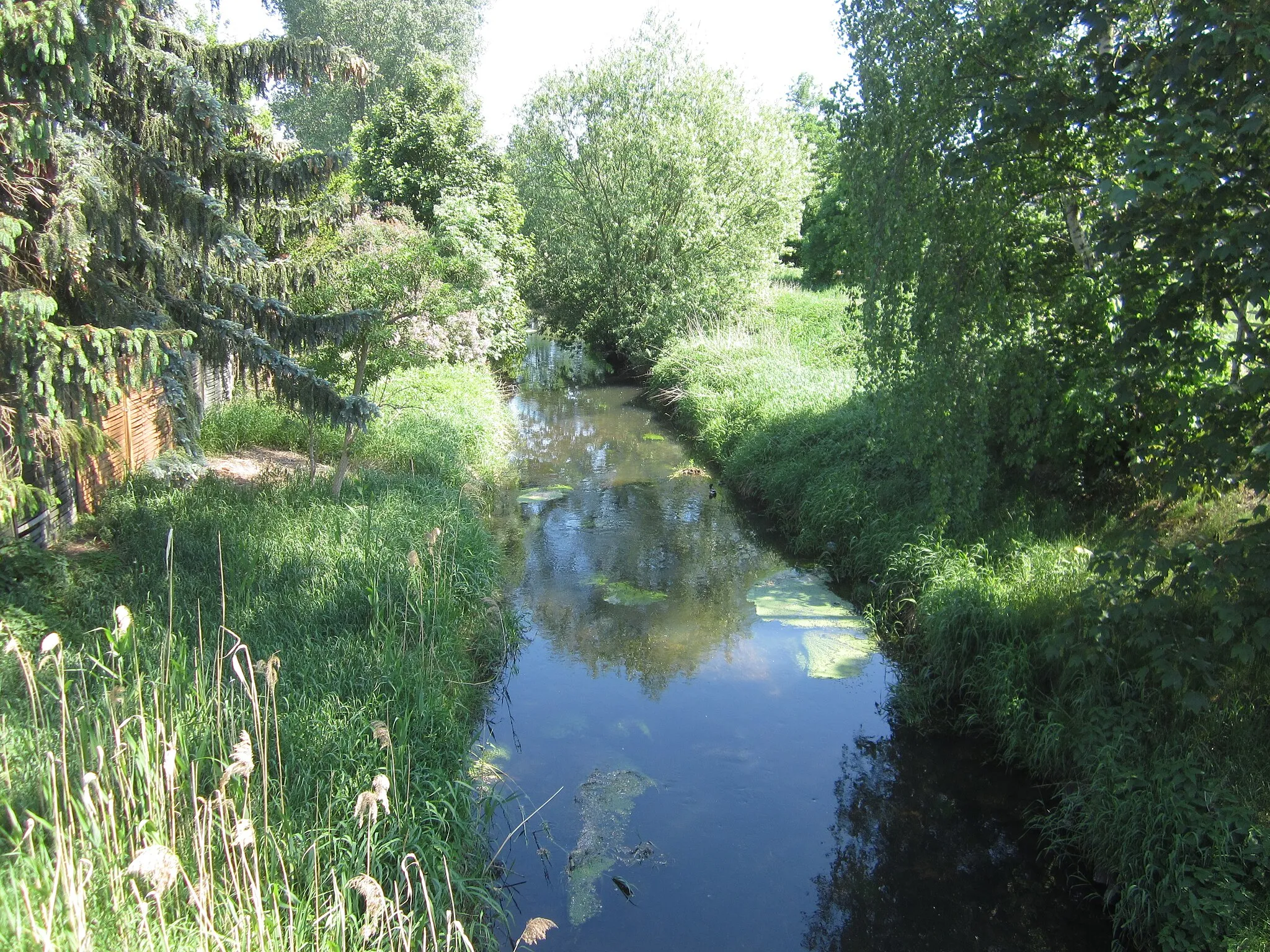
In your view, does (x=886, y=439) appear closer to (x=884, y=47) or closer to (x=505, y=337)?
(x=884, y=47)

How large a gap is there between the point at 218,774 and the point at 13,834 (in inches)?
32.0

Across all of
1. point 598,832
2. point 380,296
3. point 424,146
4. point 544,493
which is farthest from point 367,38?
point 598,832

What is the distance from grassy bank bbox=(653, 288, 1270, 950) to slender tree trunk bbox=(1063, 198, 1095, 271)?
172 cm

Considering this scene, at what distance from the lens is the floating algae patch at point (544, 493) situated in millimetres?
12977

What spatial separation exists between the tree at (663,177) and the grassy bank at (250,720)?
13441mm

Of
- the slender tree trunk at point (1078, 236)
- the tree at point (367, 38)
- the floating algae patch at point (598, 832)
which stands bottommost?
the floating algae patch at point (598, 832)

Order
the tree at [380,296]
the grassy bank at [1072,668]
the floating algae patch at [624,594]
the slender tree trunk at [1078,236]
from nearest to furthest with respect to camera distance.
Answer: the grassy bank at [1072,668] < the slender tree trunk at [1078,236] < the floating algae patch at [624,594] < the tree at [380,296]

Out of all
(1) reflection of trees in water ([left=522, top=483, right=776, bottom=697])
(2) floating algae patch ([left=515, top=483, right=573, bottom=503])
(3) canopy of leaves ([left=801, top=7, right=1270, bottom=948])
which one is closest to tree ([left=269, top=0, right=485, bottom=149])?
(2) floating algae patch ([left=515, top=483, right=573, bottom=503])

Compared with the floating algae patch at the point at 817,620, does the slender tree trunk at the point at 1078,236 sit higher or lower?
higher

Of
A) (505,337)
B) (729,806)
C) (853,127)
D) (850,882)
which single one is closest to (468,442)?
(505,337)

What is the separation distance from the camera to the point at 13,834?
333cm

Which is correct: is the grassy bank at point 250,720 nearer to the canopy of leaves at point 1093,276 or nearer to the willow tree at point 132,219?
the willow tree at point 132,219

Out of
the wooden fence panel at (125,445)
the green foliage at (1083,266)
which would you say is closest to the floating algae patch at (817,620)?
the green foliage at (1083,266)

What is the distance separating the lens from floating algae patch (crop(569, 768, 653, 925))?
499cm
